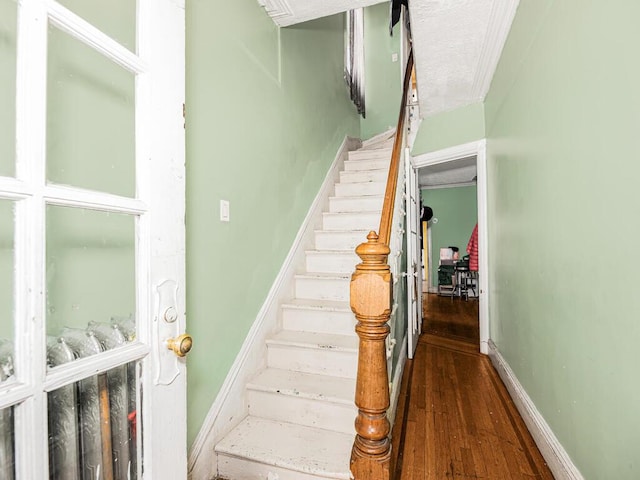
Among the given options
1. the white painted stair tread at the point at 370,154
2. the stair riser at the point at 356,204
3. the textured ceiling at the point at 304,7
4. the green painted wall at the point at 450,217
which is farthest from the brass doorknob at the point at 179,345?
the green painted wall at the point at 450,217

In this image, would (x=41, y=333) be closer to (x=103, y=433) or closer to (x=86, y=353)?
(x=86, y=353)

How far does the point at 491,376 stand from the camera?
2.49 metres

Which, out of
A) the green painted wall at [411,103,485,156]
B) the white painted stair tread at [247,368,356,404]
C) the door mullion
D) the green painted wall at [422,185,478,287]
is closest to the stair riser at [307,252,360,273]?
the white painted stair tread at [247,368,356,404]

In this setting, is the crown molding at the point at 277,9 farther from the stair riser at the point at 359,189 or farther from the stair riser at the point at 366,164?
the stair riser at the point at 366,164

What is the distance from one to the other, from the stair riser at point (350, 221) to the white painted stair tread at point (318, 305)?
79 cm

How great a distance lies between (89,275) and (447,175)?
618 centimetres

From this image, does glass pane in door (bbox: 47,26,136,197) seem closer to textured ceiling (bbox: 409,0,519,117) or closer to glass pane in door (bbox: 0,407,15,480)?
glass pane in door (bbox: 0,407,15,480)

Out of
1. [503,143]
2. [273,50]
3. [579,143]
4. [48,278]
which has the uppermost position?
[273,50]

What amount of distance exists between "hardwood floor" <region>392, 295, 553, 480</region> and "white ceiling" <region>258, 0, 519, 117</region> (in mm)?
2433

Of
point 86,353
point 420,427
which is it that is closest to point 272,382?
point 420,427

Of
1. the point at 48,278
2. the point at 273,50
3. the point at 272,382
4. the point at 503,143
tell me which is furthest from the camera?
the point at 503,143

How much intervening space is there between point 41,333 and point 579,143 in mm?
1688

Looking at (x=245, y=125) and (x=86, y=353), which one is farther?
(x=245, y=125)

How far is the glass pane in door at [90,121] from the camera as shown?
2.39 feet
